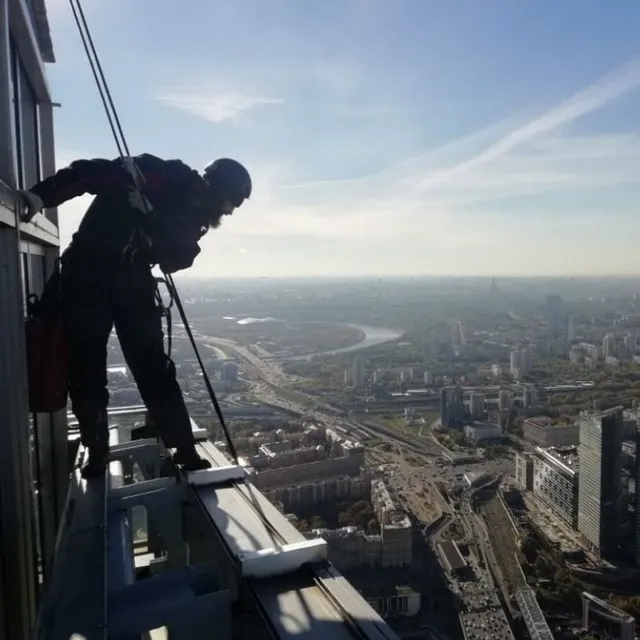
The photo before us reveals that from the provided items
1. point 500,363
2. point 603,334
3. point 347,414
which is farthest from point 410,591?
point 603,334

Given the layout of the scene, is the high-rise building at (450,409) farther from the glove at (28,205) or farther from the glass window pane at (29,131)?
the glove at (28,205)

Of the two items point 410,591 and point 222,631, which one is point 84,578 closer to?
point 222,631

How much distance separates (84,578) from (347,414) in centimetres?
1157

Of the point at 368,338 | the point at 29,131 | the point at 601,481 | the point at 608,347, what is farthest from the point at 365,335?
the point at 29,131

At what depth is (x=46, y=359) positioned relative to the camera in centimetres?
101

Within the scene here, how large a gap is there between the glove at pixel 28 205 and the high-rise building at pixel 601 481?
7.83m

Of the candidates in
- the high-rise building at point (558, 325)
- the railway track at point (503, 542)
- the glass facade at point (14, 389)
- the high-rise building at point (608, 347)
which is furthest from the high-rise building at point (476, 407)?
the glass facade at point (14, 389)

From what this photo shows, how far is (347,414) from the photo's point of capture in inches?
477

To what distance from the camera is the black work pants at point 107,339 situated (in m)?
1.07

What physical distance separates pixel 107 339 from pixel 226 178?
1.20ft

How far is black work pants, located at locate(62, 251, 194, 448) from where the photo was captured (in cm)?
107

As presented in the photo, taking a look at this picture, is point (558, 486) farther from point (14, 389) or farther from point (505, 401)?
point (14, 389)

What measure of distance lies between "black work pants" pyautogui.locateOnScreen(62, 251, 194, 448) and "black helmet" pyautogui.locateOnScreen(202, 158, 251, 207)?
0.63 feet

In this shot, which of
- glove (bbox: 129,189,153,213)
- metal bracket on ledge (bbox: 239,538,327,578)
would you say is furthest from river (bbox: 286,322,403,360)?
metal bracket on ledge (bbox: 239,538,327,578)
